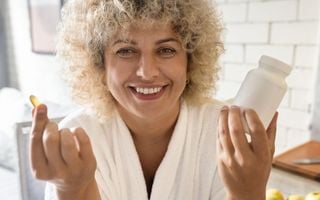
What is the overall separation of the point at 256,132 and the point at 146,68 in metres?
0.28

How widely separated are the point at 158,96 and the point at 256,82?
25 cm

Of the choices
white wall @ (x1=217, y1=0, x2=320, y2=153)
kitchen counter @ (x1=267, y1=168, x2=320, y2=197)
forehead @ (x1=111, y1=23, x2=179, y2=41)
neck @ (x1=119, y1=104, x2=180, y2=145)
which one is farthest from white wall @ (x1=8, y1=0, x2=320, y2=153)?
forehead @ (x1=111, y1=23, x2=179, y2=41)

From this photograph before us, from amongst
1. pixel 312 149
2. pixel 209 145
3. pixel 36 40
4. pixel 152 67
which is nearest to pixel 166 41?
pixel 152 67

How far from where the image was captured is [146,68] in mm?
663

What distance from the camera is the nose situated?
66cm

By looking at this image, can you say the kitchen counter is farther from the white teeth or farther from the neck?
the white teeth

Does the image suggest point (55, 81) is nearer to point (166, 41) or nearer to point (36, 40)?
point (36, 40)

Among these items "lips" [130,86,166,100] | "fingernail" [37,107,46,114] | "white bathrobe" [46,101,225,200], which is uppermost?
"fingernail" [37,107,46,114]

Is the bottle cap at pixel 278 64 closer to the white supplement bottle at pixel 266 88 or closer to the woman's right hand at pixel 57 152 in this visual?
the white supplement bottle at pixel 266 88

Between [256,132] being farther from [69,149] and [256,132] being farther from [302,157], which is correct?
[302,157]

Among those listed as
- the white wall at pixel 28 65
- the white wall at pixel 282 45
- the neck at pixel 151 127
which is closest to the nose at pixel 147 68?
the neck at pixel 151 127

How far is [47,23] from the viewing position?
2.05m

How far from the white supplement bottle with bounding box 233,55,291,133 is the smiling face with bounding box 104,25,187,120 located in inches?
8.4

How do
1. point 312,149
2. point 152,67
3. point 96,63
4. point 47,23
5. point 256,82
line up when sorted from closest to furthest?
1. point 256,82
2. point 152,67
3. point 96,63
4. point 312,149
5. point 47,23
